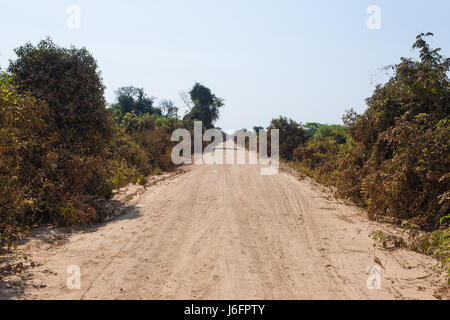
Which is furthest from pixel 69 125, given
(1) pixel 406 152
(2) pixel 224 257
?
(1) pixel 406 152

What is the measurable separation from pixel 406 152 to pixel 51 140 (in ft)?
26.3

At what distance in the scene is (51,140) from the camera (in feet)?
26.7

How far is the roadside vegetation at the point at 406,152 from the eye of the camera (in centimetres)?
713

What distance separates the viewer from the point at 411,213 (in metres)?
7.58

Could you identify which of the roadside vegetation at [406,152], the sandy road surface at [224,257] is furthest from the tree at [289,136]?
the sandy road surface at [224,257]

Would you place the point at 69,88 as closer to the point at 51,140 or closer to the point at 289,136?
the point at 51,140

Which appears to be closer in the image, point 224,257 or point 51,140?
point 224,257

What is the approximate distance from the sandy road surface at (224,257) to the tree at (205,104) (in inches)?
1878

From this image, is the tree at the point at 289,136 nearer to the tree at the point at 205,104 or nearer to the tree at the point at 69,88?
the tree at the point at 69,88

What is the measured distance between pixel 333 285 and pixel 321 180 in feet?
31.4

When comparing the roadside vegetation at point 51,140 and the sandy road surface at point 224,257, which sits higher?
the roadside vegetation at point 51,140
